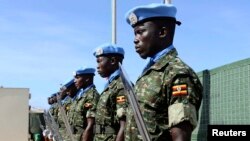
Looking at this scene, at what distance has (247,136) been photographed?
17.8 feet

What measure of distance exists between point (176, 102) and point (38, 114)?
64.8ft

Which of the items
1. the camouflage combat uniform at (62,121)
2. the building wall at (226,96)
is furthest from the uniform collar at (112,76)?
the camouflage combat uniform at (62,121)

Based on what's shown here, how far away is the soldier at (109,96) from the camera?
5.62 metres

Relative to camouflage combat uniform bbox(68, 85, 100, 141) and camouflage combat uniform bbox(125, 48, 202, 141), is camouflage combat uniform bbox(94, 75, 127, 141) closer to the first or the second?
camouflage combat uniform bbox(68, 85, 100, 141)

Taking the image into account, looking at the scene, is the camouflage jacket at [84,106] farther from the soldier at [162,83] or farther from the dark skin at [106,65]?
the soldier at [162,83]

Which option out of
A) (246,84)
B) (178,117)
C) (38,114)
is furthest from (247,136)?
(38,114)

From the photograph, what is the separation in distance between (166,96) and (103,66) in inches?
110

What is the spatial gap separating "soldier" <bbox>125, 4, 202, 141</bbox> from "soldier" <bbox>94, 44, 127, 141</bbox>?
1.98 m

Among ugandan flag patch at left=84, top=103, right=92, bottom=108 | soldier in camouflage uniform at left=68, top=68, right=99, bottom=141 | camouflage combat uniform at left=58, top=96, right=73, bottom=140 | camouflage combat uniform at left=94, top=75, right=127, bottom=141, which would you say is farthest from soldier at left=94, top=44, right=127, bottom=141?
camouflage combat uniform at left=58, top=96, right=73, bottom=140

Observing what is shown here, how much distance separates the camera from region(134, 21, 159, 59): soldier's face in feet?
11.1

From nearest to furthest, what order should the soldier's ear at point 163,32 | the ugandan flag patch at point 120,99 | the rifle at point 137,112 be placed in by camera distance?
the rifle at point 137,112
the soldier's ear at point 163,32
the ugandan flag patch at point 120,99

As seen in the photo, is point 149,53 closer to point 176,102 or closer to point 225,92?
point 176,102

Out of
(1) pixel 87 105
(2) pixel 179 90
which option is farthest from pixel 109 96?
(2) pixel 179 90

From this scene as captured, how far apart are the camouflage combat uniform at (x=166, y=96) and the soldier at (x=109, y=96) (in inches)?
81.3
